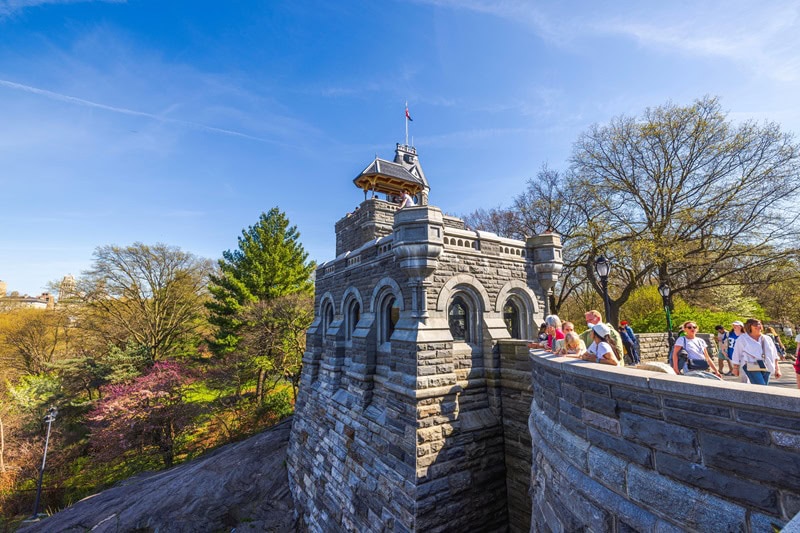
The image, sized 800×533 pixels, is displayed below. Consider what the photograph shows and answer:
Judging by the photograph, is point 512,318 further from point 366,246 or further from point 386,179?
point 386,179

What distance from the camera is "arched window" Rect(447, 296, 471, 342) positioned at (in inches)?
344

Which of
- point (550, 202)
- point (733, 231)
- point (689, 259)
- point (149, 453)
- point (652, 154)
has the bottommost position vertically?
point (149, 453)

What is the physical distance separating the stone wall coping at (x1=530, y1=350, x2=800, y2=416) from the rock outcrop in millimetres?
13095

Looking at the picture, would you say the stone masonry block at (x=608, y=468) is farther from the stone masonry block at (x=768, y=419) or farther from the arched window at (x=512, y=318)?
the arched window at (x=512, y=318)

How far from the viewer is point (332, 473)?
991 centimetres

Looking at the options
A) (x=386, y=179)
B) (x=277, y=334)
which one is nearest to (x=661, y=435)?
(x=386, y=179)

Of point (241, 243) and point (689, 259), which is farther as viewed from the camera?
point (241, 243)

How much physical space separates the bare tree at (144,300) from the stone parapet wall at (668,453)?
26.5m

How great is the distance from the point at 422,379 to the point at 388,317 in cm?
254

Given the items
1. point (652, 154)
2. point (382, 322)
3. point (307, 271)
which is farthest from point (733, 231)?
point (307, 271)

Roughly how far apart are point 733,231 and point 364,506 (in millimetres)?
19301

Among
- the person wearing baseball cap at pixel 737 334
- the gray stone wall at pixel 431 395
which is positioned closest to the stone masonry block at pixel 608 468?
the person wearing baseball cap at pixel 737 334

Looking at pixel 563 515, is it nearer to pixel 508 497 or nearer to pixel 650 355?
pixel 508 497

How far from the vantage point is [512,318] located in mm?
9977
